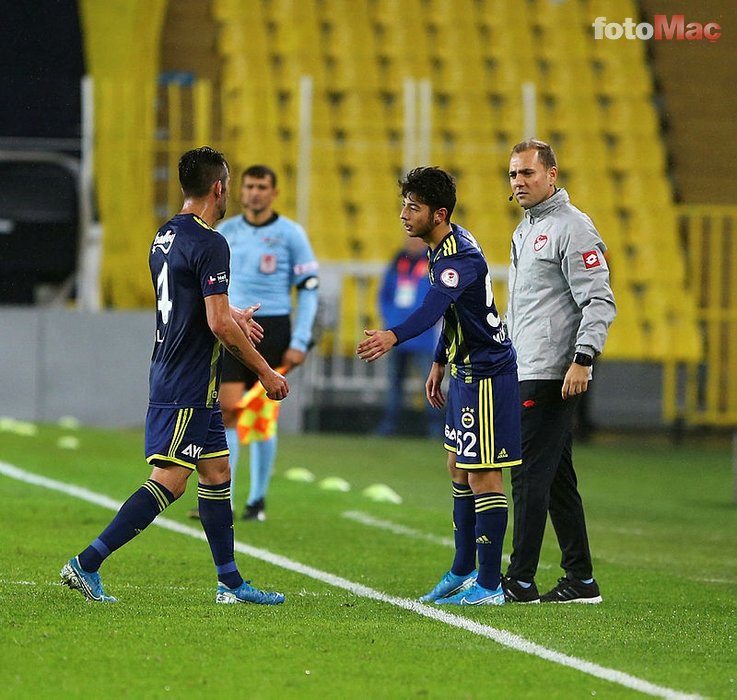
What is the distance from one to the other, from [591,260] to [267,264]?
3369 millimetres

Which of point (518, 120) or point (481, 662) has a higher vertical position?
point (518, 120)

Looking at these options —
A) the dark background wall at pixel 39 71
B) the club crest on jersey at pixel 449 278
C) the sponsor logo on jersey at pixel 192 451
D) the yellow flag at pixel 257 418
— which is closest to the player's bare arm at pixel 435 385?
the club crest on jersey at pixel 449 278

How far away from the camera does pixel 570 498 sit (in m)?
7.11

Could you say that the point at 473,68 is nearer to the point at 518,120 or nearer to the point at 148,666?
the point at 518,120

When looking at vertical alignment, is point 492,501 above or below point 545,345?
below

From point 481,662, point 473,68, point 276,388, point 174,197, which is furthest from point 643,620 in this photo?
point 473,68

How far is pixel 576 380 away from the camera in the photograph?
664 centimetres

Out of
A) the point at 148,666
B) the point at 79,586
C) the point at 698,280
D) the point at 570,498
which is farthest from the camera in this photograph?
the point at 698,280

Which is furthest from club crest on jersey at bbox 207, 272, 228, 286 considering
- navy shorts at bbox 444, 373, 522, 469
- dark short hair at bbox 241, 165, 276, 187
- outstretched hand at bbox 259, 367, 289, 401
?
dark short hair at bbox 241, 165, 276, 187

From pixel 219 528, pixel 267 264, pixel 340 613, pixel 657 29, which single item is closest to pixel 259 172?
pixel 267 264

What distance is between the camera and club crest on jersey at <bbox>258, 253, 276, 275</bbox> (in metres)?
9.77

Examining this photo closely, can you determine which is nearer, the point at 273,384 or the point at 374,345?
the point at 374,345

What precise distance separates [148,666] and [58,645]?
448 millimetres

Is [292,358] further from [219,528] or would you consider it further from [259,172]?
[219,528]
